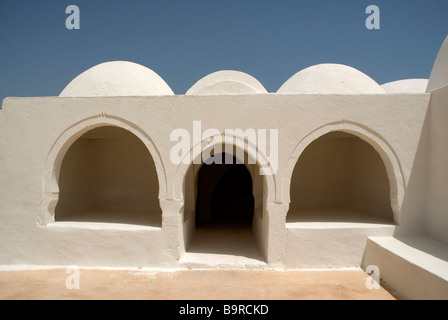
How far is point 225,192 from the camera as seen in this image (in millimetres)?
10906

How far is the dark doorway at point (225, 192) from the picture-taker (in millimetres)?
10062

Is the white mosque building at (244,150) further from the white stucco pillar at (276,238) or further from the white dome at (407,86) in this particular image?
the white dome at (407,86)

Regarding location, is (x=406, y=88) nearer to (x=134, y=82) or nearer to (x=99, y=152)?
(x=134, y=82)

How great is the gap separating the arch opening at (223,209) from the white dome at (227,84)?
75.8 inches

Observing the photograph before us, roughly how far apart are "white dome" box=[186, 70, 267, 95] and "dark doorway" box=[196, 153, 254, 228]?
257 centimetres

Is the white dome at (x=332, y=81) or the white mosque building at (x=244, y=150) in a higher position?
the white dome at (x=332, y=81)

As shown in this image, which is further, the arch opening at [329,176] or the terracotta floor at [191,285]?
the arch opening at [329,176]

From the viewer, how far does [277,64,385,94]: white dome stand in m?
7.26

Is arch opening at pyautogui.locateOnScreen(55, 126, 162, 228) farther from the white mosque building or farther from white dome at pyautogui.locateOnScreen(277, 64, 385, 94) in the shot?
white dome at pyautogui.locateOnScreen(277, 64, 385, 94)

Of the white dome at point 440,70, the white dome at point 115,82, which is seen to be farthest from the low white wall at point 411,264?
the white dome at point 115,82

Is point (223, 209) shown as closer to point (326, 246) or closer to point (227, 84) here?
point (227, 84)

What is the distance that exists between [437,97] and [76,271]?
7092mm

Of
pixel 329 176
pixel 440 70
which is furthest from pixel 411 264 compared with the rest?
pixel 440 70

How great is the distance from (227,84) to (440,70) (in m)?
4.63
